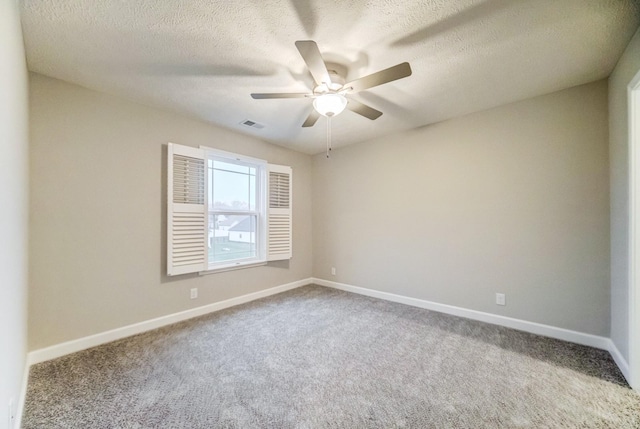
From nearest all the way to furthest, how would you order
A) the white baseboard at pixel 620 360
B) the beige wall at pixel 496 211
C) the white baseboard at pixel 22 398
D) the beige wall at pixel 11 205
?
the beige wall at pixel 11 205 → the white baseboard at pixel 22 398 → the white baseboard at pixel 620 360 → the beige wall at pixel 496 211

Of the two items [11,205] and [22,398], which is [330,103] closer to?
[11,205]

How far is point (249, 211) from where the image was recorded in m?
3.98

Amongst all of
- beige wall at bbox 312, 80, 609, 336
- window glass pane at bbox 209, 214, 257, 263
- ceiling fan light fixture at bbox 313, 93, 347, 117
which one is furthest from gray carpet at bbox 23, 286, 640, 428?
ceiling fan light fixture at bbox 313, 93, 347, 117

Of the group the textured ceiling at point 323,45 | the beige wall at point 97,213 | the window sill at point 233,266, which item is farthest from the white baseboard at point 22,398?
the textured ceiling at point 323,45

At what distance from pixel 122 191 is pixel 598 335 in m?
4.78

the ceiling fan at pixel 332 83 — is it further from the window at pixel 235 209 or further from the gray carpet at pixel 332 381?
the gray carpet at pixel 332 381

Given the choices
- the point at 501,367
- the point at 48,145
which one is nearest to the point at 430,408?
the point at 501,367

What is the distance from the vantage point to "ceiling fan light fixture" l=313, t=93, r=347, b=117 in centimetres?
209

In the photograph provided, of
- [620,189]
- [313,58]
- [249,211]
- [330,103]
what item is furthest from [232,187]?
[620,189]

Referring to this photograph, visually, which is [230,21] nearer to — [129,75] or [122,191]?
[129,75]

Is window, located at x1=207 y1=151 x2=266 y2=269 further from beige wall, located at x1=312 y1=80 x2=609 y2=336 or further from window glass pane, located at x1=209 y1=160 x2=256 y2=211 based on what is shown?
beige wall, located at x1=312 y1=80 x2=609 y2=336

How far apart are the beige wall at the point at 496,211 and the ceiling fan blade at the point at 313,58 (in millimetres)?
2088

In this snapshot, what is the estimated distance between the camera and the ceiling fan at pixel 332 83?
5.44 feet

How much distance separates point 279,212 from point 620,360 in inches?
153
